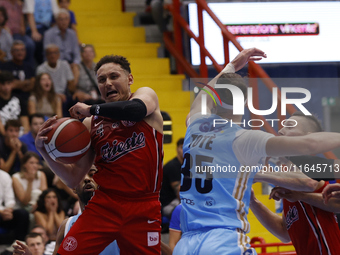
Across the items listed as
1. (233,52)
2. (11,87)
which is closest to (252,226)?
(233,52)

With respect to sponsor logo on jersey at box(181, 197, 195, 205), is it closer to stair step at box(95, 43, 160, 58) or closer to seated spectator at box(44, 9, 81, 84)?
seated spectator at box(44, 9, 81, 84)

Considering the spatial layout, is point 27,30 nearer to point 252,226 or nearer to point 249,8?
point 249,8

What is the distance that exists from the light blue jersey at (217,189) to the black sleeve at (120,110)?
48 centimetres

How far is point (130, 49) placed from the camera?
31.7 ft

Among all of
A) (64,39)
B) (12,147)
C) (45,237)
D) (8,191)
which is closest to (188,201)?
(45,237)

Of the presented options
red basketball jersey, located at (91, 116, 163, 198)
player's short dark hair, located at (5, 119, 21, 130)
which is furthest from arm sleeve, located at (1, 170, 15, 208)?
red basketball jersey, located at (91, 116, 163, 198)

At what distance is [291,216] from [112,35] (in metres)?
6.68

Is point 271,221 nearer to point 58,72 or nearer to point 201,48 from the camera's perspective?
point 201,48

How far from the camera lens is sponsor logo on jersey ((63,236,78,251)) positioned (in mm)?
3590

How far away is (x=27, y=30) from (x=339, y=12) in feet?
18.8

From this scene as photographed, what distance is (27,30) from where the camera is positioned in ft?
28.9

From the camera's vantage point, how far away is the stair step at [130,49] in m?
9.42

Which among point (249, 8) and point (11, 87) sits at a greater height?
point (249, 8)

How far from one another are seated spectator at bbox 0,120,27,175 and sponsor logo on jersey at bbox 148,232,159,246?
12.0ft
